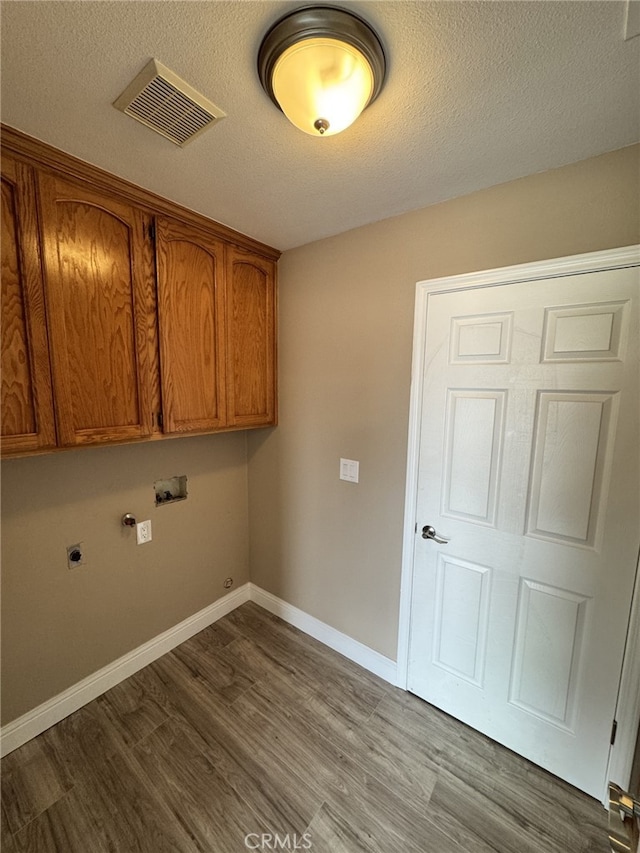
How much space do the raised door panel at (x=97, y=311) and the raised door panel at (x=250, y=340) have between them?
477 mm

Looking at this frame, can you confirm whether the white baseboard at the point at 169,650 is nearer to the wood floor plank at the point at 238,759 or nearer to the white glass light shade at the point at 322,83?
the wood floor plank at the point at 238,759

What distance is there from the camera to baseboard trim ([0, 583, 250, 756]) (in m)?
1.48

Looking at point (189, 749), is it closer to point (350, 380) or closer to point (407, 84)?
point (350, 380)

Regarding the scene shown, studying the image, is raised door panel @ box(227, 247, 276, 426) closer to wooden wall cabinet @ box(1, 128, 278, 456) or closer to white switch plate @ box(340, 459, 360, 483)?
wooden wall cabinet @ box(1, 128, 278, 456)

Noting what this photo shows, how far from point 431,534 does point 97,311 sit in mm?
1864

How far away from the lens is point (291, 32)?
2.51 feet

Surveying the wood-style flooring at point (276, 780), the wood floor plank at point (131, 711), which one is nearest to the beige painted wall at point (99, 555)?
the wood floor plank at point (131, 711)

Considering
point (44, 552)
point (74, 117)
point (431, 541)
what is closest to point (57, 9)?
point (74, 117)

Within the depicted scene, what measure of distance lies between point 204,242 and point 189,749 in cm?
251

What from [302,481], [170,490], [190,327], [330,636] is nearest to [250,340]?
[190,327]

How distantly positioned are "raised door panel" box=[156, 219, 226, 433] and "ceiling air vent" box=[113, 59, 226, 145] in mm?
556

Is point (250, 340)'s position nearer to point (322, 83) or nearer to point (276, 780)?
point (322, 83)

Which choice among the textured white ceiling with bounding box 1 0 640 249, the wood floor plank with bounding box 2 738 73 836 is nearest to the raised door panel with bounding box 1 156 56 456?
the textured white ceiling with bounding box 1 0 640 249

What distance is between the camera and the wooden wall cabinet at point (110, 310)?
3.88 feet
